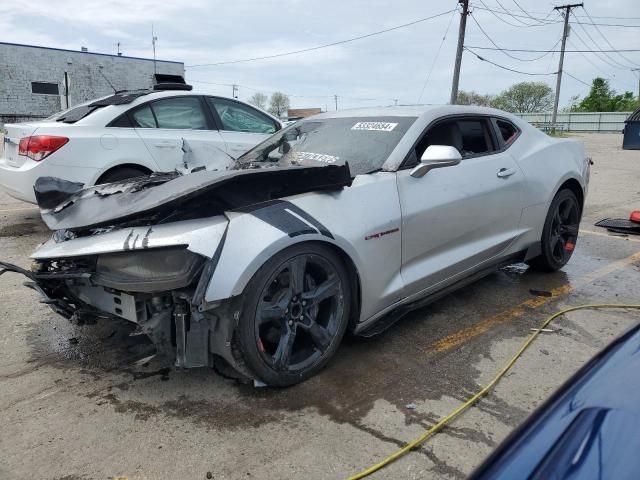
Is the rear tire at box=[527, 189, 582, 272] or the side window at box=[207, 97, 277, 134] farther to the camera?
the side window at box=[207, 97, 277, 134]

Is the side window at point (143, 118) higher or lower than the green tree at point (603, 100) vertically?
lower

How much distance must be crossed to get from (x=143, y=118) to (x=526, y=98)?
77.5 meters

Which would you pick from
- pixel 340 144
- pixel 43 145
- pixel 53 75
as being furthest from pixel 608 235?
pixel 53 75

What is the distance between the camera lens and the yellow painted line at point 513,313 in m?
3.54

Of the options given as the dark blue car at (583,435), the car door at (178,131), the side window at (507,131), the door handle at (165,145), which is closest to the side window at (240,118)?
the car door at (178,131)

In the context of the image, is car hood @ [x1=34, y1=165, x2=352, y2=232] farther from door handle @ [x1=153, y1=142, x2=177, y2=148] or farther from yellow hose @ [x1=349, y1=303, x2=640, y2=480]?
door handle @ [x1=153, y1=142, x2=177, y2=148]

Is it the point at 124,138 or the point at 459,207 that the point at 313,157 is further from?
the point at 124,138

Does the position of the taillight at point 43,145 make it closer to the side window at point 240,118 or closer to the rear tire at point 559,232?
the side window at point 240,118

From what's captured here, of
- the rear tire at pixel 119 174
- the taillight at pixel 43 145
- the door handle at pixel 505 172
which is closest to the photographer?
the door handle at pixel 505 172

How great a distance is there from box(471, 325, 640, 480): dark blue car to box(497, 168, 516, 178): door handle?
271 centimetres

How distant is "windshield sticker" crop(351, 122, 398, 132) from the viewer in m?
3.68

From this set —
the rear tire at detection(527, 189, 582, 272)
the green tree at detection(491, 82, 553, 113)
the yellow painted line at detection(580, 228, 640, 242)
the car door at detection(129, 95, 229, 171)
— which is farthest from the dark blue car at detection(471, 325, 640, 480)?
the green tree at detection(491, 82, 553, 113)

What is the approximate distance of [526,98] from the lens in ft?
245

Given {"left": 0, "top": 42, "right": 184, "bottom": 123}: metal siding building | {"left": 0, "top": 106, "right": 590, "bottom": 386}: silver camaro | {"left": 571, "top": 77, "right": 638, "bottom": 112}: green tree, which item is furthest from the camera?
{"left": 571, "top": 77, "right": 638, "bottom": 112}: green tree
